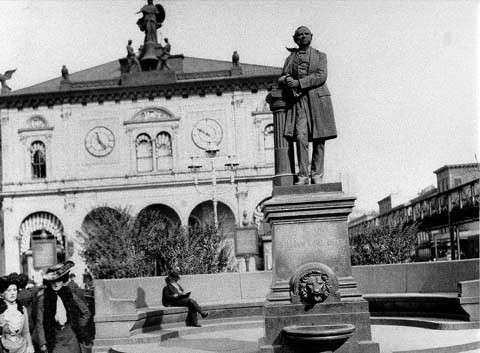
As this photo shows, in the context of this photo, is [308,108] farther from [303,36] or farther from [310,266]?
[310,266]

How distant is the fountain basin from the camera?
27.5ft

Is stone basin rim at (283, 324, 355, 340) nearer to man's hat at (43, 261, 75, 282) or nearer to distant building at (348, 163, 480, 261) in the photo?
man's hat at (43, 261, 75, 282)

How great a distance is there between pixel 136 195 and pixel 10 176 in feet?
28.6

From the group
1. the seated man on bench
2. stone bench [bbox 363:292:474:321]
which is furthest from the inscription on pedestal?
the seated man on bench

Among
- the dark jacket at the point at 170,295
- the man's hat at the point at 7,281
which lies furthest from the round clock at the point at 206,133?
the man's hat at the point at 7,281

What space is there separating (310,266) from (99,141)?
42.9 metres

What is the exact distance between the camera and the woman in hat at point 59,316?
25.1 feet

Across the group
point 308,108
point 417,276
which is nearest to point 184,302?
point 417,276

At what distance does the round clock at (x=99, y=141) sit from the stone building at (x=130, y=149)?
0.22 feet

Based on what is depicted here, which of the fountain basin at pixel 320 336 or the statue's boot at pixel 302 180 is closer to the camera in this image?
the fountain basin at pixel 320 336

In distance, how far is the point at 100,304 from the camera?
1319 cm

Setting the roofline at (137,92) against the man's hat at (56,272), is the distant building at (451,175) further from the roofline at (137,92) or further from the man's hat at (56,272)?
the man's hat at (56,272)

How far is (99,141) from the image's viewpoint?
1992 inches

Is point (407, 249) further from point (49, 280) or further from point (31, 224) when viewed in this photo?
point (31, 224)
